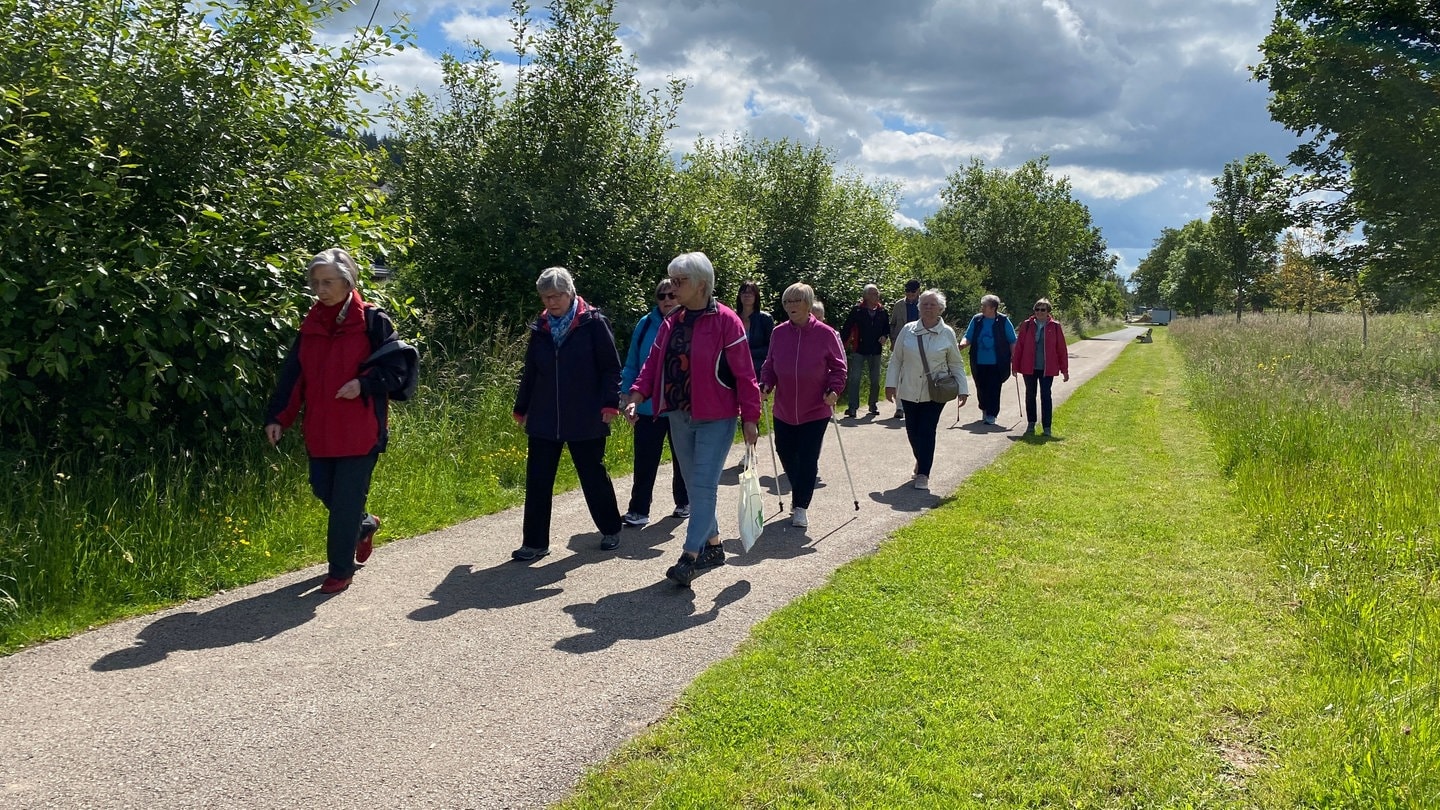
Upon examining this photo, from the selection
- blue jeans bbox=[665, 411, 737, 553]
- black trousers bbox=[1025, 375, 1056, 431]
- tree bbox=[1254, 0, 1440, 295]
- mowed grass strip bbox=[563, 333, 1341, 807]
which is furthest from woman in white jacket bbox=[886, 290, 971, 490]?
tree bbox=[1254, 0, 1440, 295]

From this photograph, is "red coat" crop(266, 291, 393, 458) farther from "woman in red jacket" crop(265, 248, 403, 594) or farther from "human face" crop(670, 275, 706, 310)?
"human face" crop(670, 275, 706, 310)

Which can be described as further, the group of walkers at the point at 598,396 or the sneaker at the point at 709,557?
the sneaker at the point at 709,557

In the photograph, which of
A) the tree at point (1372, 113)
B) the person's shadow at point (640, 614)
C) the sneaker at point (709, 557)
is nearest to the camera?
the person's shadow at point (640, 614)

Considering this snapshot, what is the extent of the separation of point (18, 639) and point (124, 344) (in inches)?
78.0

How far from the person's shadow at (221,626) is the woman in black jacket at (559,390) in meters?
1.49

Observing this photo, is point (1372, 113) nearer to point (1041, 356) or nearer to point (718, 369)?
point (1041, 356)

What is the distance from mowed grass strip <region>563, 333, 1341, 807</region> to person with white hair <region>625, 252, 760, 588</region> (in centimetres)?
96

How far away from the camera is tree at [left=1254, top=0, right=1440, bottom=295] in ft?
59.3

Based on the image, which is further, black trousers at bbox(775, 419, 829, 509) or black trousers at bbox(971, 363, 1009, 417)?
black trousers at bbox(971, 363, 1009, 417)

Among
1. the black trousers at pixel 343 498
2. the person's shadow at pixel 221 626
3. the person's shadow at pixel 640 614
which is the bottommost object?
the person's shadow at pixel 640 614

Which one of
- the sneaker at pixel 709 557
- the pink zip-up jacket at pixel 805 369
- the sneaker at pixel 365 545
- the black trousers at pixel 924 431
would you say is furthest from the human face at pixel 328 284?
the black trousers at pixel 924 431

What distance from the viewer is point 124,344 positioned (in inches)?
217

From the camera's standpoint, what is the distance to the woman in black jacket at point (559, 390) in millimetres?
6055

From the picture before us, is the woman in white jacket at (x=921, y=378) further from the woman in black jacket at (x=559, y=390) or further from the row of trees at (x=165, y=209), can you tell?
the row of trees at (x=165, y=209)
